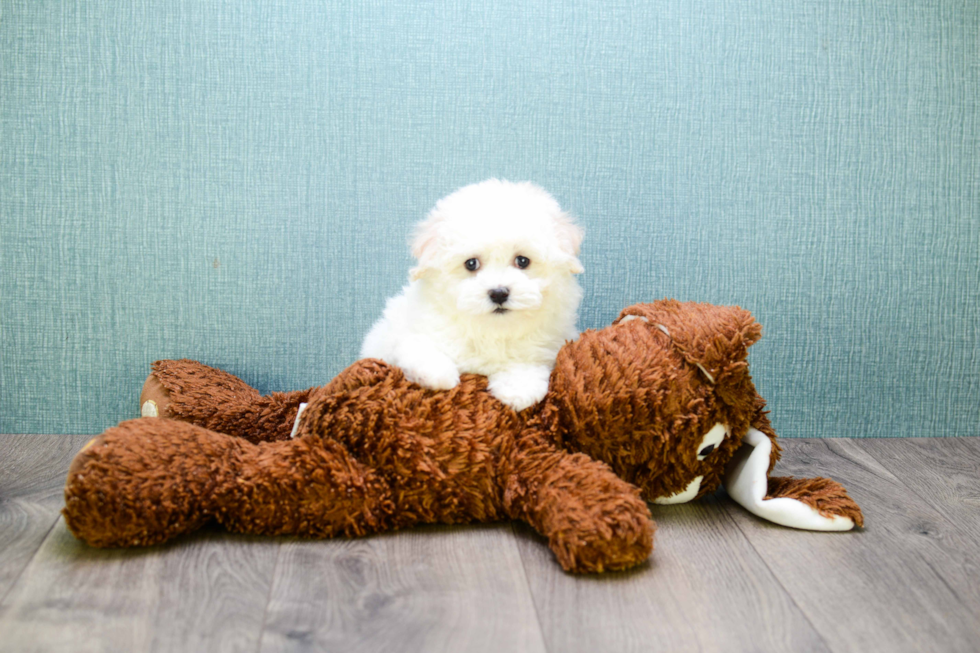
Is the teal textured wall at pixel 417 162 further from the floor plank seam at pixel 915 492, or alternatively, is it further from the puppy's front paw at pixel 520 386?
the puppy's front paw at pixel 520 386

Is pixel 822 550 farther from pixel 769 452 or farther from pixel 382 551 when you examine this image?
pixel 382 551

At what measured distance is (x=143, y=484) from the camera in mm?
1164

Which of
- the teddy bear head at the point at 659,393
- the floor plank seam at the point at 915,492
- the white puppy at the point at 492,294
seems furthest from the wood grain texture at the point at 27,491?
the floor plank seam at the point at 915,492

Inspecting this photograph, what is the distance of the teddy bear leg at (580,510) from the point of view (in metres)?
1.13

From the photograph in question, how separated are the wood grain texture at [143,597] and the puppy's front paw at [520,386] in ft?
1.40

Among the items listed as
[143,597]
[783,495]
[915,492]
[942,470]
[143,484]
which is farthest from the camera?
[942,470]

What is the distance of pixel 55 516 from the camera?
132 cm

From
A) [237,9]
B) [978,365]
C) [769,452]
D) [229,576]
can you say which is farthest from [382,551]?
[978,365]

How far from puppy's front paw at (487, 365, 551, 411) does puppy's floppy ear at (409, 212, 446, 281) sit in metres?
0.22

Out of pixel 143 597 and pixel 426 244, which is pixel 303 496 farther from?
pixel 426 244

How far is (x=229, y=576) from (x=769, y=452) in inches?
35.4

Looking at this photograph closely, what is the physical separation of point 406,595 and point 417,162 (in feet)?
3.14

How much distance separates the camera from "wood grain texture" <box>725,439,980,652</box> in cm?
104

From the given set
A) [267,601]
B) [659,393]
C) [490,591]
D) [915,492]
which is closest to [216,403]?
[267,601]
